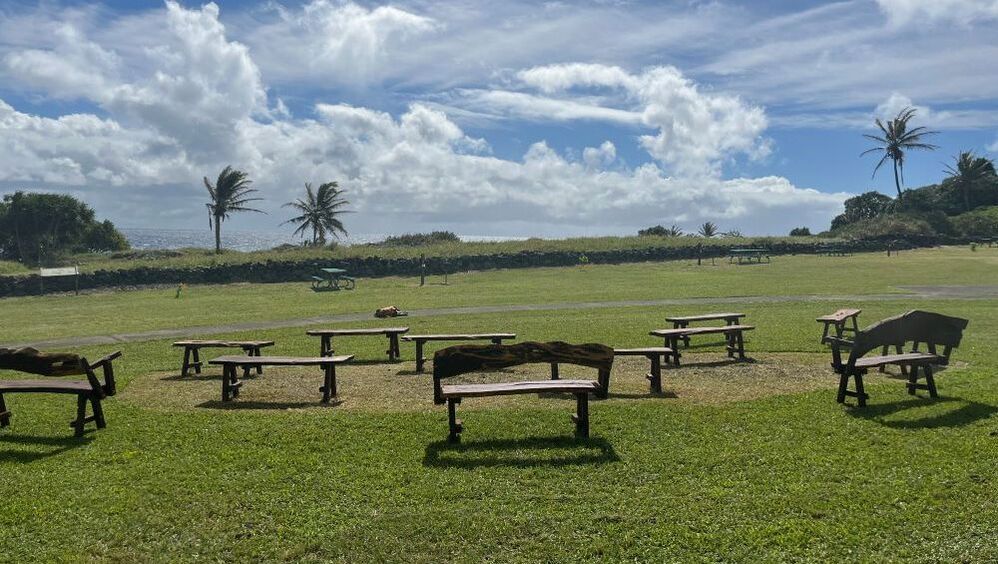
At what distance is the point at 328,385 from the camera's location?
855cm

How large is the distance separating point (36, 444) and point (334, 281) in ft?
89.3

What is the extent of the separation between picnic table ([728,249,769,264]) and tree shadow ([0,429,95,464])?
1549 inches

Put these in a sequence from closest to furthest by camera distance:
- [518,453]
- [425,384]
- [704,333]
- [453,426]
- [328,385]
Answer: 1. [518,453]
2. [453,426]
3. [328,385]
4. [425,384]
5. [704,333]

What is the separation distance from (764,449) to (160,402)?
689 centimetres

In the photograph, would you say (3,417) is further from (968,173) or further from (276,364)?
(968,173)

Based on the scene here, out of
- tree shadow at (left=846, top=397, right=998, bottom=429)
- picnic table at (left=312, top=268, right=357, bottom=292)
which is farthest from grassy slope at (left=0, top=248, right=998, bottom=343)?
tree shadow at (left=846, top=397, right=998, bottom=429)

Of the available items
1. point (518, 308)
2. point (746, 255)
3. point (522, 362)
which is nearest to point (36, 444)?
point (522, 362)

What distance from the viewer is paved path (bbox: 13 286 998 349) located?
1619 cm

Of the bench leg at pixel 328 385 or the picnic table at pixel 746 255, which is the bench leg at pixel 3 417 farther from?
the picnic table at pixel 746 255

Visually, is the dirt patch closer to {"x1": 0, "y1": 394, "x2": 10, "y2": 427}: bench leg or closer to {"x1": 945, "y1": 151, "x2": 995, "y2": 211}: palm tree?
{"x1": 0, "y1": 394, "x2": 10, "y2": 427}: bench leg

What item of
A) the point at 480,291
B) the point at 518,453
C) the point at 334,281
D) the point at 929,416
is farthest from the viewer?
the point at 334,281

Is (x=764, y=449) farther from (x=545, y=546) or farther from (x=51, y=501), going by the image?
(x=51, y=501)

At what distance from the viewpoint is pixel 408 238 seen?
2121 inches

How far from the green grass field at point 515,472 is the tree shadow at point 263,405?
58 millimetres
